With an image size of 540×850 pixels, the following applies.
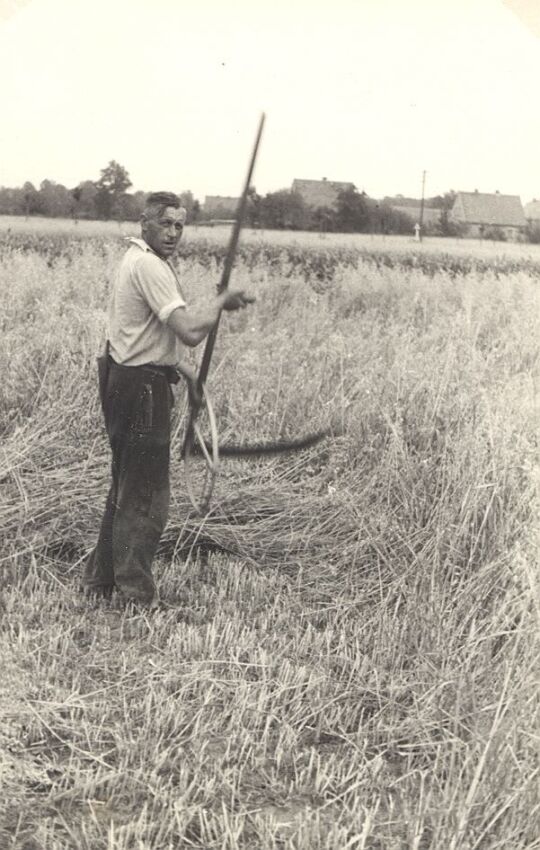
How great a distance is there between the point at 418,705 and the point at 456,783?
31.7 inches

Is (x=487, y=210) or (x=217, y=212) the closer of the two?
(x=217, y=212)

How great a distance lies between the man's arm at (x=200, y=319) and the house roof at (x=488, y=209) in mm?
52649

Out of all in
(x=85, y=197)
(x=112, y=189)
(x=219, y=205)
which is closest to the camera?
(x=112, y=189)

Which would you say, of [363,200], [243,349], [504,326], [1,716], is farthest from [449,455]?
[363,200]

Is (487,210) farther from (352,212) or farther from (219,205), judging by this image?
(219,205)

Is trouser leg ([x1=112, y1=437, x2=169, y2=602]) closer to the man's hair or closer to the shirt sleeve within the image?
the shirt sleeve

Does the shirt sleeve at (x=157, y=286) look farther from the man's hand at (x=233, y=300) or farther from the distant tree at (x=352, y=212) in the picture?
the distant tree at (x=352, y=212)

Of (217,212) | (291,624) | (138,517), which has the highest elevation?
(217,212)

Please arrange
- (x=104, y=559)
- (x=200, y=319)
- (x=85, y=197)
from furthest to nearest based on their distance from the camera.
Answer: (x=85, y=197)
(x=104, y=559)
(x=200, y=319)

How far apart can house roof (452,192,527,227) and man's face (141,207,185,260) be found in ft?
172

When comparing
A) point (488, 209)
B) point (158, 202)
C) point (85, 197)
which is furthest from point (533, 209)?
point (158, 202)

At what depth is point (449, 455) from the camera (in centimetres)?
479

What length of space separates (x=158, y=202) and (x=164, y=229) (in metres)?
0.11

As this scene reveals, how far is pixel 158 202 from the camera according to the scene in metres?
3.70
